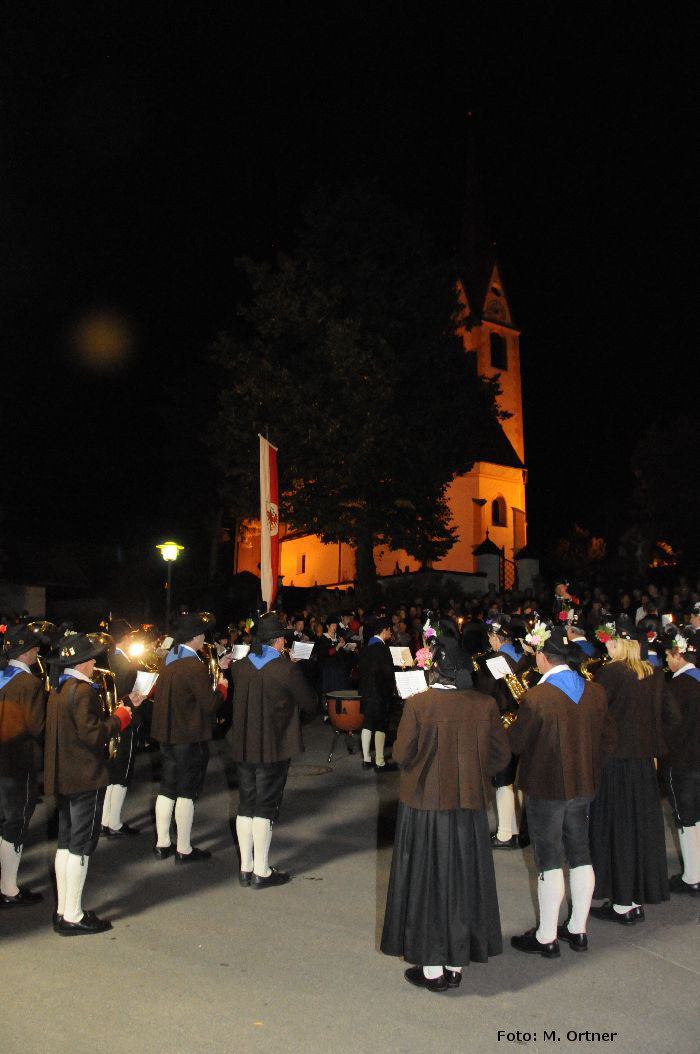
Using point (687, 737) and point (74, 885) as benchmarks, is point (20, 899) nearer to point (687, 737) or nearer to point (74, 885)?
point (74, 885)

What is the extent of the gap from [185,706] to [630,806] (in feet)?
12.4

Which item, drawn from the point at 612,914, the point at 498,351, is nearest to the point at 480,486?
the point at 498,351

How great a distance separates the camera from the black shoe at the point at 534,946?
5477 millimetres

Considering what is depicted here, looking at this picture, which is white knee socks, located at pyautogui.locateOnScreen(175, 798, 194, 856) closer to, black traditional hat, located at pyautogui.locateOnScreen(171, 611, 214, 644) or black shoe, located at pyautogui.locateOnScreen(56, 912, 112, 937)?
black traditional hat, located at pyautogui.locateOnScreen(171, 611, 214, 644)

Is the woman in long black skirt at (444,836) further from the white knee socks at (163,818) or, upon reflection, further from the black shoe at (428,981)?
the white knee socks at (163,818)

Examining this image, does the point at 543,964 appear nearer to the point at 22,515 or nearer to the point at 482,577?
the point at 482,577

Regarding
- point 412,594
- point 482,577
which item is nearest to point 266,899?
point 412,594

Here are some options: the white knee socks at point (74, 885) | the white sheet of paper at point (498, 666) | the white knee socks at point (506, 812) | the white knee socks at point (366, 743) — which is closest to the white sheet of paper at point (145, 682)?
the white knee socks at point (74, 885)

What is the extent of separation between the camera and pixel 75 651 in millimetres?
6000

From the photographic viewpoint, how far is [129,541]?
5066 centimetres

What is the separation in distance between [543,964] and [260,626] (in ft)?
10.8

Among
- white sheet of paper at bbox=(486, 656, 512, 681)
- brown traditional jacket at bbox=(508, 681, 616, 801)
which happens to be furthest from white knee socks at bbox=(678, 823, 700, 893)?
white sheet of paper at bbox=(486, 656, 512, 681)

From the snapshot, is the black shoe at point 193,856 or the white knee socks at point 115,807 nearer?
the black shoe at point 193,856

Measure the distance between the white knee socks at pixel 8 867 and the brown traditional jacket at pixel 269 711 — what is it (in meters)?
1.80
